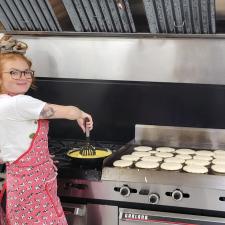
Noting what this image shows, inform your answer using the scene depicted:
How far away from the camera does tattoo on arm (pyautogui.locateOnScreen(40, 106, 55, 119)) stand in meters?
1.97

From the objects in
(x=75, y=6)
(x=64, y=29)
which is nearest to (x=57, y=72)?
(x=64, y=29)

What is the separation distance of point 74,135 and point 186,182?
116 centimetres

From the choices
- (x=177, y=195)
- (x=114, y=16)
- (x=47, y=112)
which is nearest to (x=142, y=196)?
(x=177, y=195)

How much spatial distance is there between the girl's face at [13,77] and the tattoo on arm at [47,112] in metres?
0.22

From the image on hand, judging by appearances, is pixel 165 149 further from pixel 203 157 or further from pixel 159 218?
pixel 159 218

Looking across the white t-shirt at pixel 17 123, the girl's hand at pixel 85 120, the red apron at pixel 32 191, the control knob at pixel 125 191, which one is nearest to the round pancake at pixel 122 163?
the control knob at pixel 125 191

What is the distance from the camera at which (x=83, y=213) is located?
221cm

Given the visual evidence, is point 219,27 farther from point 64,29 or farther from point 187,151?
point 64,29

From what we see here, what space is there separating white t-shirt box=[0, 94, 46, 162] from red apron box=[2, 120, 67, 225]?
3 centimetres

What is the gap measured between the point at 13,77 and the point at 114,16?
0.80 metres

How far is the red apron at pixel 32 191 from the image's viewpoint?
79.4 inches

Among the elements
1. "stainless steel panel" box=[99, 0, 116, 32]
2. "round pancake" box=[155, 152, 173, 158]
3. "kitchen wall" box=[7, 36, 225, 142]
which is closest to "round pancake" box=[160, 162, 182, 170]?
"round pancake" box=[155, 152, 173, 158]

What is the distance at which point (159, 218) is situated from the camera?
6.81 ft

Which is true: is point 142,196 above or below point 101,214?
above
